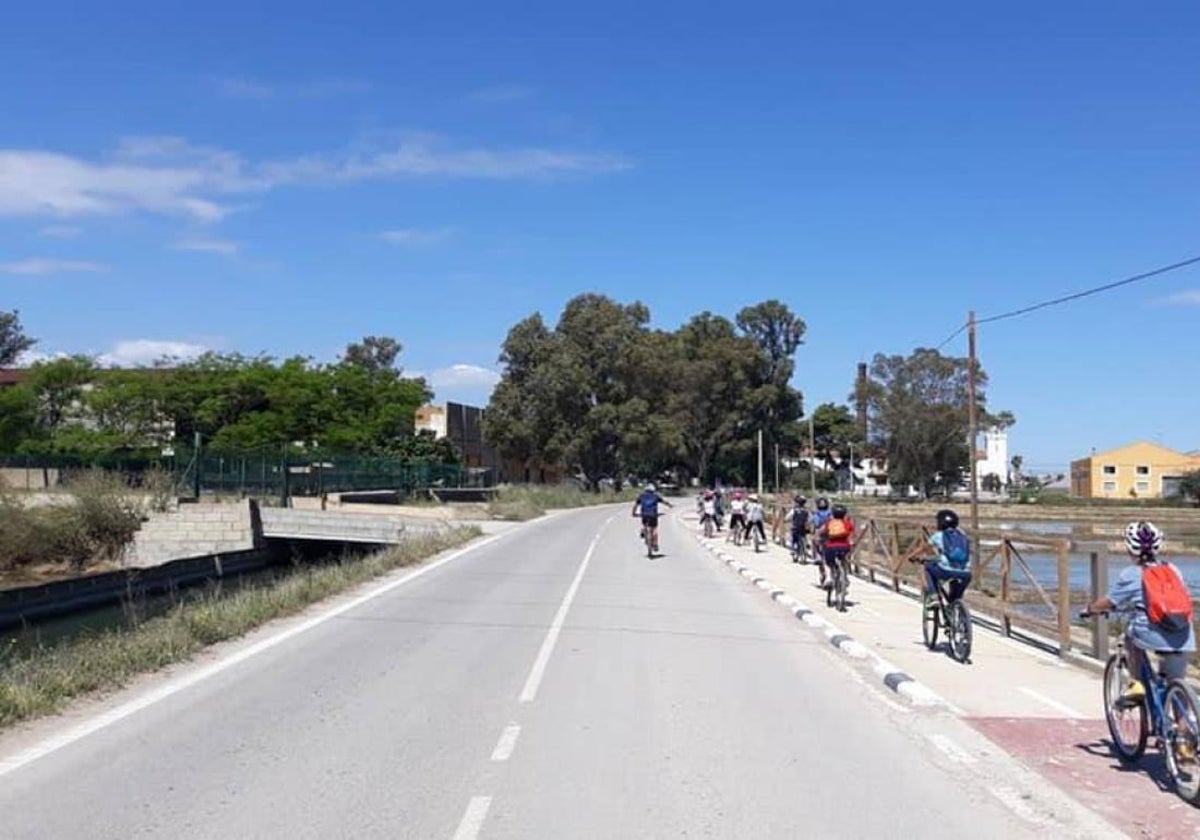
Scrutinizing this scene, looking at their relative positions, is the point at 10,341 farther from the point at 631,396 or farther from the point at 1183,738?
the point at 1183,738

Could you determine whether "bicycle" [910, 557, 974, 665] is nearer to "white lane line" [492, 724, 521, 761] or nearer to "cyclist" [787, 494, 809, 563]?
"white lane line" [492, 724, 521, 761]

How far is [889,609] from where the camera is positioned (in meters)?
18.4

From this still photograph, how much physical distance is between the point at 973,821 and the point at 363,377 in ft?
245

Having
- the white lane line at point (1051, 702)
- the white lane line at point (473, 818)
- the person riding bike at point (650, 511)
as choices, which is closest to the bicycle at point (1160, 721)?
the white lane line at point (1051, 702)

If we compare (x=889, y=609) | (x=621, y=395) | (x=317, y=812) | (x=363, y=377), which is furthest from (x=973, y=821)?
(x=621, y=395)

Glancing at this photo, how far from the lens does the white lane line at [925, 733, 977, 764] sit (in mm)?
7969

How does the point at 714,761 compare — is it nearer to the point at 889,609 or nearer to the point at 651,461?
the point at 889,609

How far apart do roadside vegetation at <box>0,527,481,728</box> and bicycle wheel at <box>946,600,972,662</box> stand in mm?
8206

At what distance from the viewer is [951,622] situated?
12.7 metres

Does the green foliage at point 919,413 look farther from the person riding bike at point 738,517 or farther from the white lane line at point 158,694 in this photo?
the white lane line at point 158,694

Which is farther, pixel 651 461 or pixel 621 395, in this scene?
pixel 651 461

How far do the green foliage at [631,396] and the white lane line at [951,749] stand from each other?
86.7 metres

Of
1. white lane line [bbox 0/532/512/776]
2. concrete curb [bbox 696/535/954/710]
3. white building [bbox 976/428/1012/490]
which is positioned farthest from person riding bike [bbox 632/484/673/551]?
white building [bbox 976/428/1012/490]

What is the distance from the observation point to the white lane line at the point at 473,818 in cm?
593
